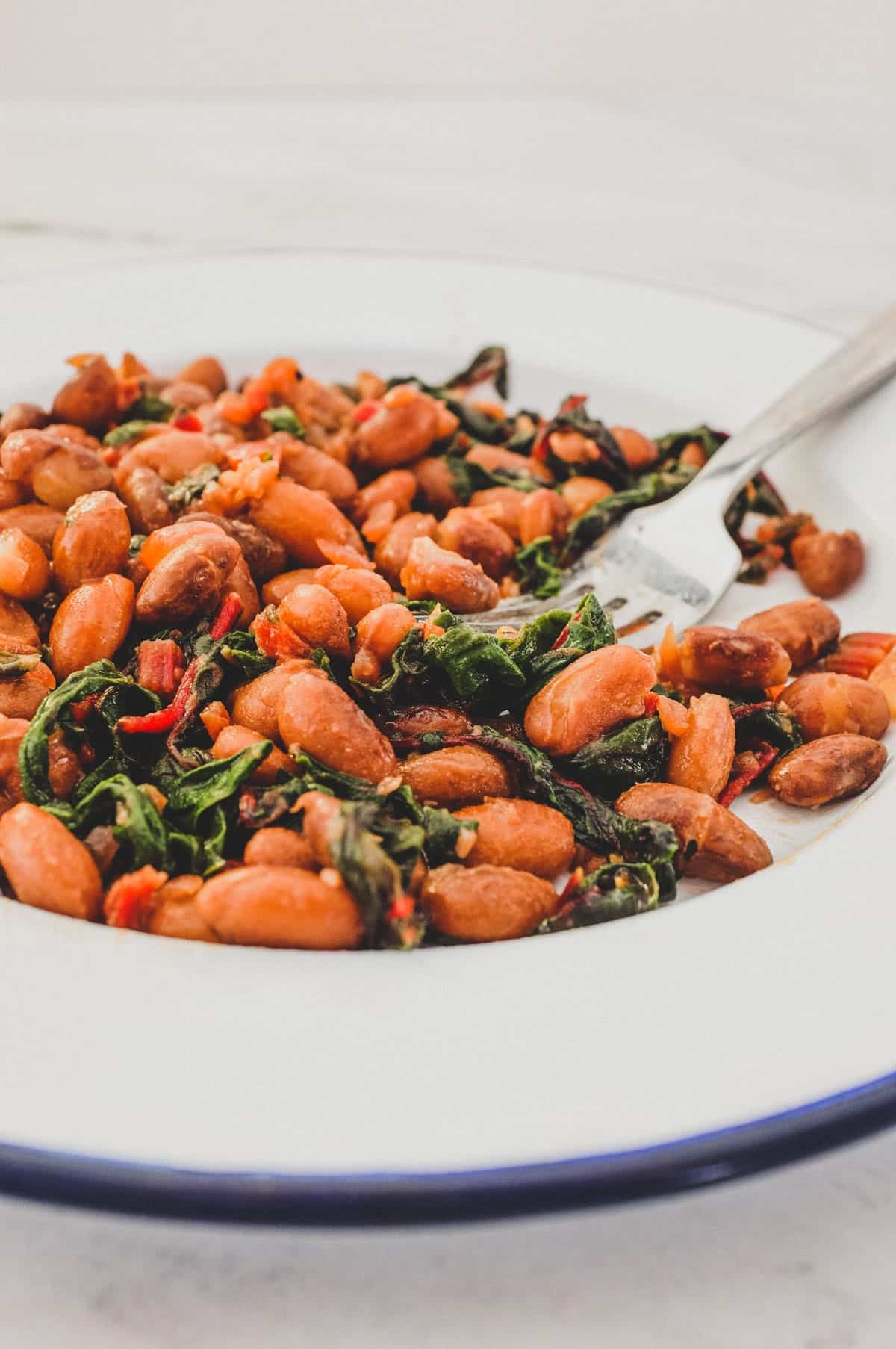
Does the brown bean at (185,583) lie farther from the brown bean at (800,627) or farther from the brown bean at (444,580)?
the brown bean at (800,627)

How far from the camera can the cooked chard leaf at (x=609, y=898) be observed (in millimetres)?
2031

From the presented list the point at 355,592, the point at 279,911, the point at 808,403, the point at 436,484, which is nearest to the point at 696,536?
the point at 808,403

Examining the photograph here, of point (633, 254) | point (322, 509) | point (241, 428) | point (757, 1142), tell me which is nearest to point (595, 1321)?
point (757, 1142)

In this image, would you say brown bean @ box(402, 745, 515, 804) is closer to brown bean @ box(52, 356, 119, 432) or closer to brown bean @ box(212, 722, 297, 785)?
brown bean @ box(212, 722, 297, 785)

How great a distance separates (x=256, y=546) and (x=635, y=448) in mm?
1247

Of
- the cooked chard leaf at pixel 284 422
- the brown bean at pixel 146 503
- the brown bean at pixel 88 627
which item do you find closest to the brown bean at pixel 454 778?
the brown bean at pixel 88 627

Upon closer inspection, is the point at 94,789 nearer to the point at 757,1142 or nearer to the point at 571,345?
the point at 757,1142

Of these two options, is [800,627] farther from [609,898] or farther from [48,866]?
[48,866]

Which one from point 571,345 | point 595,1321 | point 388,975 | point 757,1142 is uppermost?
point 571,345

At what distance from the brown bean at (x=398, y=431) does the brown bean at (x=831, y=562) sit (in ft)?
3.25

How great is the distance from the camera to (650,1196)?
154 cm

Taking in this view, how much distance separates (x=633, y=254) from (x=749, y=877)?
13.2 ft

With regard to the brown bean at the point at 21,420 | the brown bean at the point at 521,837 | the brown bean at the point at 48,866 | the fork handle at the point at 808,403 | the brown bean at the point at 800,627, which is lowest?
the brown bean at the point at 48,866

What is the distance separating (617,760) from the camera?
2369mm
